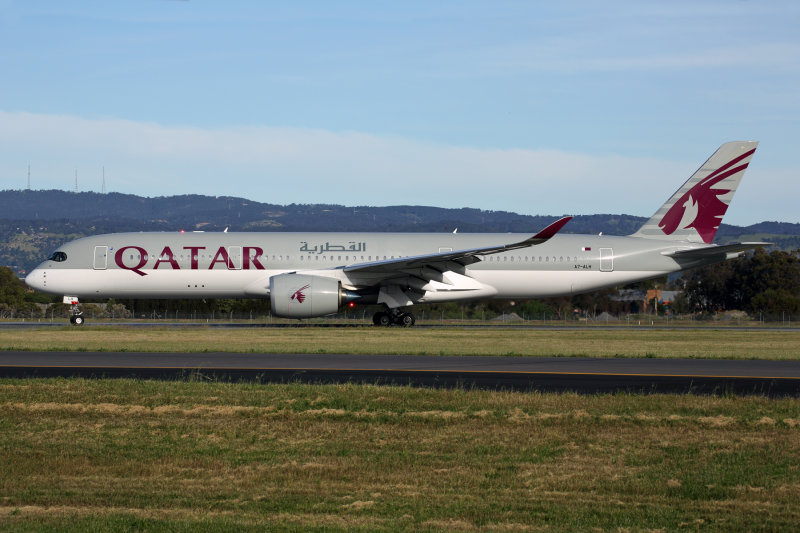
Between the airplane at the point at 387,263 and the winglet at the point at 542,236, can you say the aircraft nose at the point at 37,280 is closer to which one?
the airplane at the point at 387,263

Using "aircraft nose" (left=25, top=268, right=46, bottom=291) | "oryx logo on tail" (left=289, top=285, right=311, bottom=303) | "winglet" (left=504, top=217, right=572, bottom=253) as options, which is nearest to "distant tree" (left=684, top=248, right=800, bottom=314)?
"winglet" (left=504, top=217, right=572, bottom=253)

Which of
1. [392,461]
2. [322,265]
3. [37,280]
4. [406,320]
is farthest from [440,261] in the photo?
[392,461]

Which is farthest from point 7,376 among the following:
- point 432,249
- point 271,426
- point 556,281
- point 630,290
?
point 630,290

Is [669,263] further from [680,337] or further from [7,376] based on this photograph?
[7,376]

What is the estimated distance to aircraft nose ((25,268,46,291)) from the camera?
38.6 metres

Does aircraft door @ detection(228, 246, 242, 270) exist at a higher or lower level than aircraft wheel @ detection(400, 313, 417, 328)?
higher

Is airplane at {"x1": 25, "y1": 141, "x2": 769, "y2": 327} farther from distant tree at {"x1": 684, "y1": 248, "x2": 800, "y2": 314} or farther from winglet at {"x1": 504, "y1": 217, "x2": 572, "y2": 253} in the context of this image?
distant tree at {"x1": 684, "y1": 248, "x2": 800, "y2": 314}

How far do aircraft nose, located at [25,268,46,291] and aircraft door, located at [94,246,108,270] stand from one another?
98.2 inches

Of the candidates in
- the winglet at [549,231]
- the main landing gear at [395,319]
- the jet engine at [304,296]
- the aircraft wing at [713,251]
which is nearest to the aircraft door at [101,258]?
the jet engine at [304,296]

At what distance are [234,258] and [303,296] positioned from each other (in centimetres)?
458

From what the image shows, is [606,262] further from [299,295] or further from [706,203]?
[299,295]

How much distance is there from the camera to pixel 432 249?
39219mm

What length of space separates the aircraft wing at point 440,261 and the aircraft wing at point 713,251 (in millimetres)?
7510

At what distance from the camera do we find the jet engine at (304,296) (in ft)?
115
